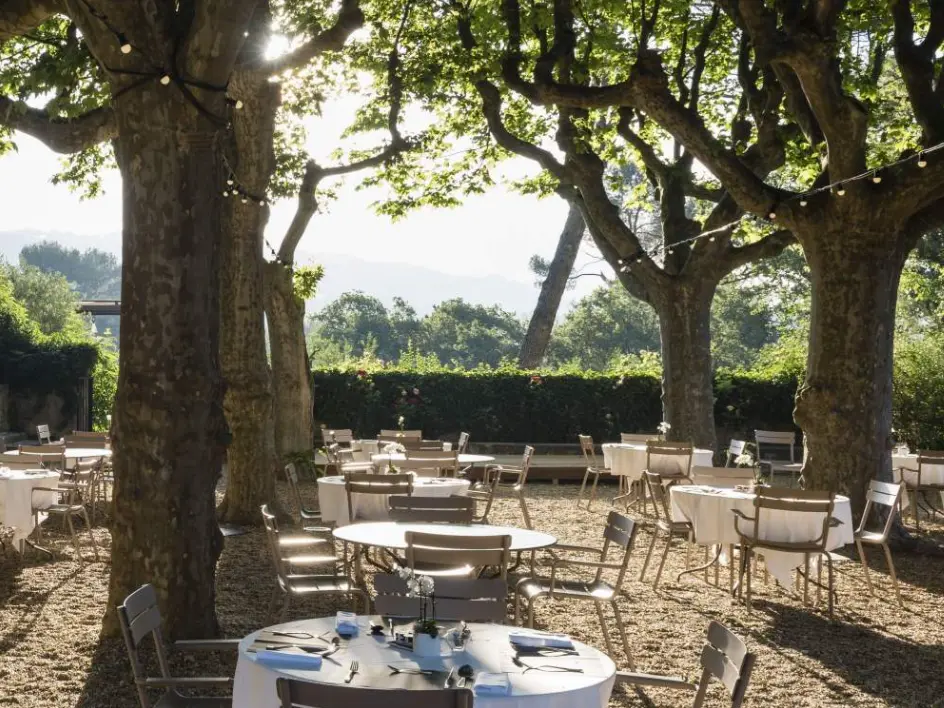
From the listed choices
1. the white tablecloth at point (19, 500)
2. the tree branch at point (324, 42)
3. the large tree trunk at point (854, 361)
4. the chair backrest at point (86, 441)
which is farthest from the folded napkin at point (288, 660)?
the chair backrest at point (86, 441)

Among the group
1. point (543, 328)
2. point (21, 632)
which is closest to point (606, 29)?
point (21, 632)

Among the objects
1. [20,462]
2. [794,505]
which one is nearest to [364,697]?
[794,505]

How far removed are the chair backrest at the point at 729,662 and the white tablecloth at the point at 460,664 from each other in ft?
1.14

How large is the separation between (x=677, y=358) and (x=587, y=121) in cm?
378

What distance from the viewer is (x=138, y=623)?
4215mm

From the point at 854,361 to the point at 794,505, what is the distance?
11.3ft

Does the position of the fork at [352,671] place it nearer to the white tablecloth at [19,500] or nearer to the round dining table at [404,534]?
the round dining table at [404,534]

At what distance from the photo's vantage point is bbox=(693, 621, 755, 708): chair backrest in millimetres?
3529

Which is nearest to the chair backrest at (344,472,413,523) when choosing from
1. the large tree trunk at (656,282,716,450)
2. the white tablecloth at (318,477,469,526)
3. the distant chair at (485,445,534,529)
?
the white tablecloth at (318,477,469,526)

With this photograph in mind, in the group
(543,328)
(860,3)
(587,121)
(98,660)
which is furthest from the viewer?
(543,328)

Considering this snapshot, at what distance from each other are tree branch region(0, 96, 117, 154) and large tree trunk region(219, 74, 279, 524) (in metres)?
1.73

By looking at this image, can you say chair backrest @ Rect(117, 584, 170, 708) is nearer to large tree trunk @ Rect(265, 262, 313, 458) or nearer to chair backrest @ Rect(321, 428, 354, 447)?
chair backrest @ Rect(321, 428, 354, 447)

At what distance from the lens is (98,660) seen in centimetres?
634

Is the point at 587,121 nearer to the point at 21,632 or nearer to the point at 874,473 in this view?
the point at 874,473
